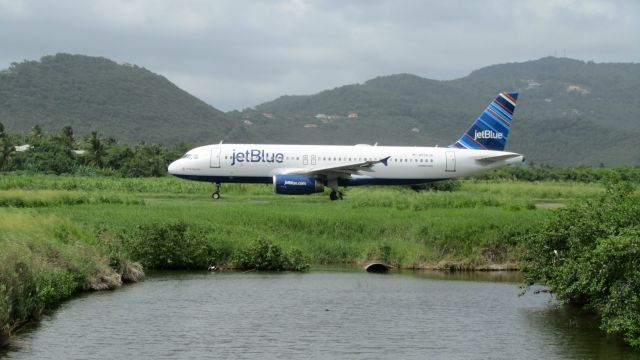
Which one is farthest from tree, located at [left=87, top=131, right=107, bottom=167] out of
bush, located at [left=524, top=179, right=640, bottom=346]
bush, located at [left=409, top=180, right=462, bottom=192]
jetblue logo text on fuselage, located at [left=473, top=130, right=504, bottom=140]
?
bush, located at [left=524, top=179, right=640, bottom=346]

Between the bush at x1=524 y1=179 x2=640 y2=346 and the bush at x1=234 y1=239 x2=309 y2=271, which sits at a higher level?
the bush at x1=524 y1=179 x2=640 y2=346

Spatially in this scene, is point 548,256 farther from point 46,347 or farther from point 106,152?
point 106,152

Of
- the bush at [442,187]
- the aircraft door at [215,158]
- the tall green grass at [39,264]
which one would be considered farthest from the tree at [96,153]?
the tall green grass at [39,264]

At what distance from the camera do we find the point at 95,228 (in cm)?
4000

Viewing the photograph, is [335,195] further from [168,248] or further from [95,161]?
[95,161]

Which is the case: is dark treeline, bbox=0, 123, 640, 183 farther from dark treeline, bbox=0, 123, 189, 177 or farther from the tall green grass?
the tall green grass

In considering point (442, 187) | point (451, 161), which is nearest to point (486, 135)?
point (451, 161)

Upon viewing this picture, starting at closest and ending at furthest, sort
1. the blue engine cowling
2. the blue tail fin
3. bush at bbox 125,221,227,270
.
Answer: bush at bbox 125,221,227,270
the blue engine cowling
the blue tail fin

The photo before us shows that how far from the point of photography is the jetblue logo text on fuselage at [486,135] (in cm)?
6506

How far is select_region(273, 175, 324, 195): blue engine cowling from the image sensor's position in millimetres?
56812

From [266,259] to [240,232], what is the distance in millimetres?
2618

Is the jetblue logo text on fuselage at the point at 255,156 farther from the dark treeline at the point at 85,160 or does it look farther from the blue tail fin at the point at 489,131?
the dark treeline at the point at 85,160

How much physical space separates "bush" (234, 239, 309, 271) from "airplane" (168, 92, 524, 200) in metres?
17.5

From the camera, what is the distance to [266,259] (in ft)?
128
